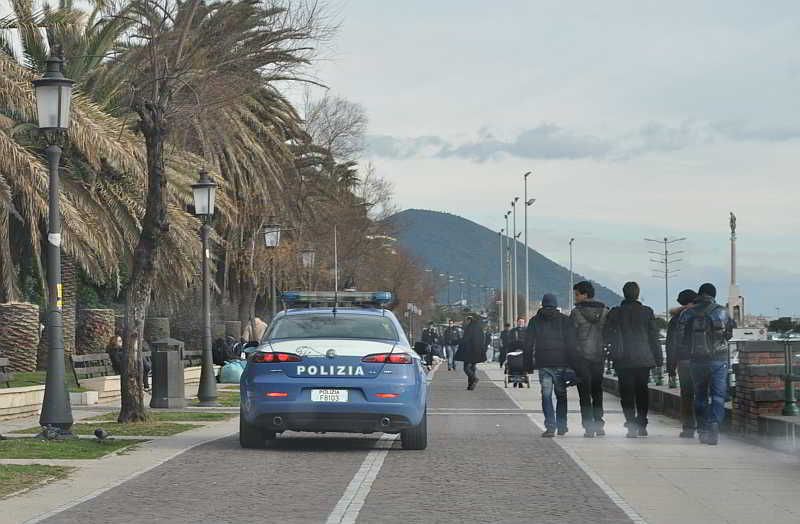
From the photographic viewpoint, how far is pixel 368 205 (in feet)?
248

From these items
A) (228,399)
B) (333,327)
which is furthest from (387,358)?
(228,399)

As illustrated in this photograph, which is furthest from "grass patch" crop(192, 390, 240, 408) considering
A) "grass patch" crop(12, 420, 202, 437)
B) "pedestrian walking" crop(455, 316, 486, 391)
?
"grass patch" crop(12, 420, 202, 437)

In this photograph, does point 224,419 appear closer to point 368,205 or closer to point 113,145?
point 113,145

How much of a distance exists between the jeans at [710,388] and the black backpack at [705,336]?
141 mm

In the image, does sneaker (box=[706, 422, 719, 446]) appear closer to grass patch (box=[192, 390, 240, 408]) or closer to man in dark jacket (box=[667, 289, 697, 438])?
man in dark jacket (box=[667, 289, 697, 438])

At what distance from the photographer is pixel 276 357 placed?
16.1 metres

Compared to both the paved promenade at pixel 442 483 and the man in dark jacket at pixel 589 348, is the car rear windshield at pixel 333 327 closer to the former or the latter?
the paved promenade at pixel 442 483

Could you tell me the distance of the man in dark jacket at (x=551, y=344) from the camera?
61.6 ft

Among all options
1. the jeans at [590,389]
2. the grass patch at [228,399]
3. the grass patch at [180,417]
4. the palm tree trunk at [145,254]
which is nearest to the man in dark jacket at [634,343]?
the jeans at [590,389]

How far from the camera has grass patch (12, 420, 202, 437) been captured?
1961 centimetres

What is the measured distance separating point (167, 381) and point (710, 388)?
12.0 m

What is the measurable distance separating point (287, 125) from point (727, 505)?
3770cm

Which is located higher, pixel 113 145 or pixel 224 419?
pixel 113 145

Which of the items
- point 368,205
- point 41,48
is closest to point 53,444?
point 41,48
